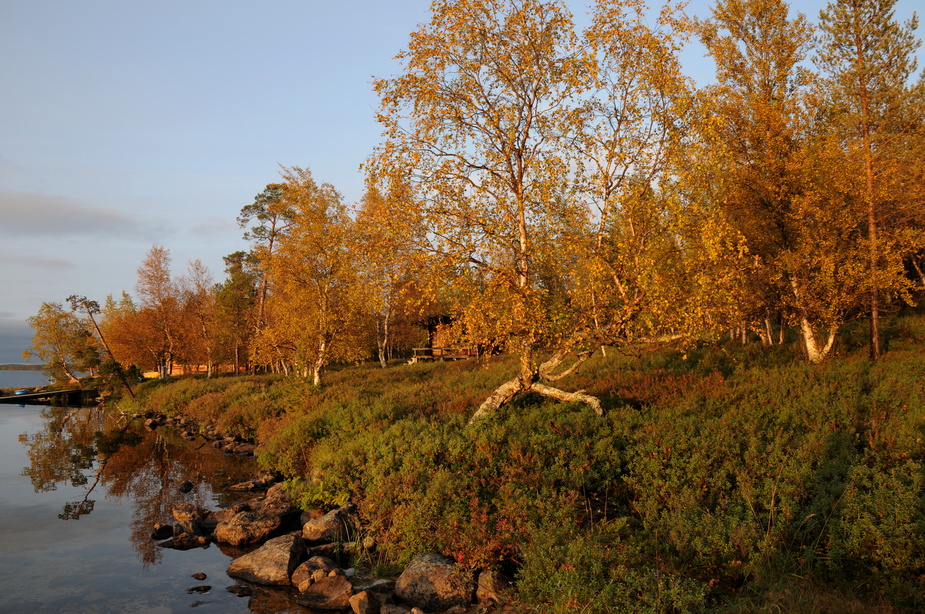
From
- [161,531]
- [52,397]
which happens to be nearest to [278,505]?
[161,531]

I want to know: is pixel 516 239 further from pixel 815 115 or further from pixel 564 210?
pixel 815 115

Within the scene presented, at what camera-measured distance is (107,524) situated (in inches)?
589

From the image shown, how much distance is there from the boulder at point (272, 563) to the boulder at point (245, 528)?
5.27 ft

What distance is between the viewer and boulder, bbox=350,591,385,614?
30.8ft

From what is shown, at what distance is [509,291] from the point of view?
1414 cm

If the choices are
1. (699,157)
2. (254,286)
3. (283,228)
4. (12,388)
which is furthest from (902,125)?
(12,388)

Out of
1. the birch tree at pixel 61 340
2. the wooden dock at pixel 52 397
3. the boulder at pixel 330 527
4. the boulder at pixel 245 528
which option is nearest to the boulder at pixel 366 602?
the boulder at pixel 330 527

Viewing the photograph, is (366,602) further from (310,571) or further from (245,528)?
(245,528)

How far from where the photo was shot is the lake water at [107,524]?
10.4 metres

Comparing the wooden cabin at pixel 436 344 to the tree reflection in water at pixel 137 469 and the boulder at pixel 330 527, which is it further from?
the boulder at pixel 330 527

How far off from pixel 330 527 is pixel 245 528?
2.48 meters

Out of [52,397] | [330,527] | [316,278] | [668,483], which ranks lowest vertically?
[330,527]

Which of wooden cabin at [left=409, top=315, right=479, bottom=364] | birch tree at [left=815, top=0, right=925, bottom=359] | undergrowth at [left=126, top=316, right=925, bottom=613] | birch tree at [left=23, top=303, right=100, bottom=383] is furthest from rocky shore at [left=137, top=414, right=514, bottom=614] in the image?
birch tree at [left=23, top=303, right=100, bottom=383]

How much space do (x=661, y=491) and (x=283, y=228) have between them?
145 feet
